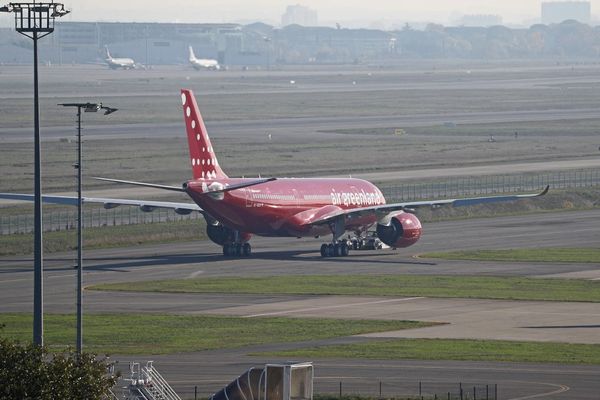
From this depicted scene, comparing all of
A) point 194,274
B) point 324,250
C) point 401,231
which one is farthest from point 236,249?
point 401,231

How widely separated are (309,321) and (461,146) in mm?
116163

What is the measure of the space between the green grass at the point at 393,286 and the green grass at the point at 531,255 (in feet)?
30.7

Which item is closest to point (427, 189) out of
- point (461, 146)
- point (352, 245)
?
point (352, 245)

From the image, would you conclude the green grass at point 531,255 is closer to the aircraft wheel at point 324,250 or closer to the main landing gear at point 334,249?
the main landing gear at point 334,249

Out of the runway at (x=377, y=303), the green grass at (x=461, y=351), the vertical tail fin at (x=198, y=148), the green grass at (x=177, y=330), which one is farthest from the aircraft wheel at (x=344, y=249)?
the green grass at (x=461, y=351)

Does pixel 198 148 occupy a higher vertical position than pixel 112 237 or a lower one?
higher

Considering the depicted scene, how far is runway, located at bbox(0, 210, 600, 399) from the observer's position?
58.3 m

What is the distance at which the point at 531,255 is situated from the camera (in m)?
99.6

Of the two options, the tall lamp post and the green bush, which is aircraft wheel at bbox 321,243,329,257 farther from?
the green bush

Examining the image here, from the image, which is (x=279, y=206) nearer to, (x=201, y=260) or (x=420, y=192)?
(x=201, y=260)

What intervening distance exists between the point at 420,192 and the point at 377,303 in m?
53.2

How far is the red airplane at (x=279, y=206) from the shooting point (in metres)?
93.6

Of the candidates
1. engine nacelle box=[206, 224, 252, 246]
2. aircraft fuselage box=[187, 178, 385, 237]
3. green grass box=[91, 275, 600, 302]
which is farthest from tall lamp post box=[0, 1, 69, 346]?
engine nacelle box=[206, 224, 252, 246]

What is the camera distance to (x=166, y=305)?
78625 millimetres
